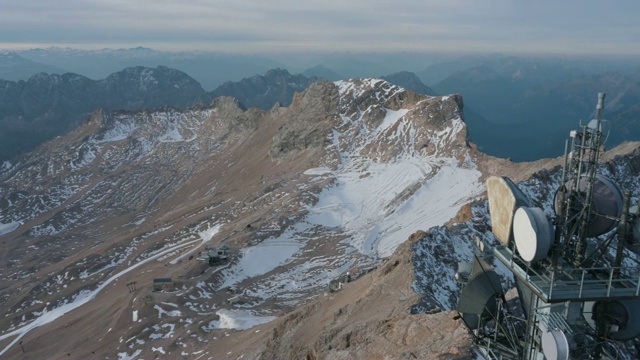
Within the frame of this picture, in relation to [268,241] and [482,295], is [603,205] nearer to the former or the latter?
[482,295]

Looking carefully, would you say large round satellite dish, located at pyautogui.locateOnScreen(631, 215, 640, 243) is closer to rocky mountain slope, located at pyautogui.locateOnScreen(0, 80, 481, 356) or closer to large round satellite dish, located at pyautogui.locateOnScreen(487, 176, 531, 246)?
large round satellite dish, located at pyautogui.locateOnScreen(487, 176, 531, 246)

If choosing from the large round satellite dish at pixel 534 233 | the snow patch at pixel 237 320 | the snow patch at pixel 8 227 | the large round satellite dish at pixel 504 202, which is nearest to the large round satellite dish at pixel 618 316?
the large round satellite dish at pixel 534 233

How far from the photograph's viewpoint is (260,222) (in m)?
79.1

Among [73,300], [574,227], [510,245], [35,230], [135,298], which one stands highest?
[574,227]

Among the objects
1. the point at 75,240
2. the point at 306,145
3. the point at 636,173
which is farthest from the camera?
the point at 75,240

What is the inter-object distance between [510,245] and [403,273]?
18.1 meters

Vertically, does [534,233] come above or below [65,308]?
above

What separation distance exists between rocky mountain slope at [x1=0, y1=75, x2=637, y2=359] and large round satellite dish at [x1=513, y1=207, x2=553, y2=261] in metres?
4.70

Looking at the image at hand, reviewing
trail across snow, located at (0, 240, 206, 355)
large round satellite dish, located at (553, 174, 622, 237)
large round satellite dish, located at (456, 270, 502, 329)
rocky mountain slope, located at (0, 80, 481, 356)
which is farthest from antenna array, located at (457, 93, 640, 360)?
trail across snow, located at (0, 240, 206, 355)

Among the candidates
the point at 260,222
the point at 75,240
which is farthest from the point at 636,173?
the point at 75,240

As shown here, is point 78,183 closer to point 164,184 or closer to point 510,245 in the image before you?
point 164,184

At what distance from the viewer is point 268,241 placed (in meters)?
72.6

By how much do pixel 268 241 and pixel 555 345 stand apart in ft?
208

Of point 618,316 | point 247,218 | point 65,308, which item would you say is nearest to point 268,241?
point 247,218
